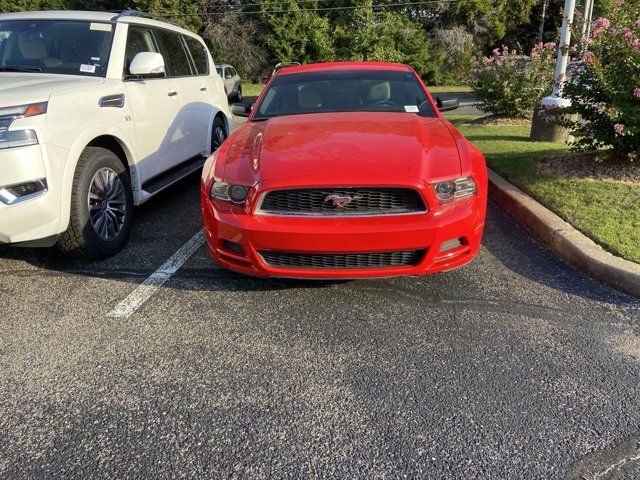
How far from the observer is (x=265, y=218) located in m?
3.23

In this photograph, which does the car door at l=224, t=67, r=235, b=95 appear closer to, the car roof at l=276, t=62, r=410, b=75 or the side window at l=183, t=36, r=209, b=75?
the side window at l=183, t=36, r=209, b=75

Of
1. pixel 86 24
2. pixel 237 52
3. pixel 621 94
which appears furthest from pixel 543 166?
pixel 237 52

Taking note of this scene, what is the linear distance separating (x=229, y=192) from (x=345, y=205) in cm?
77

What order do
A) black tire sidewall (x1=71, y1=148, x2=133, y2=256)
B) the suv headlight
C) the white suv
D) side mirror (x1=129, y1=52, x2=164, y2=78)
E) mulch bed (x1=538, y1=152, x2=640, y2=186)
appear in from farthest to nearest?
mulch bed (x1=538, y1=152, x2=640, y2=186) → side mirror (x1=129, y1=52, x2=164, y2=78) → black tire sidewall (x1=71, y1=148, x2=133, y2=256) → the white suv → the suv headlight

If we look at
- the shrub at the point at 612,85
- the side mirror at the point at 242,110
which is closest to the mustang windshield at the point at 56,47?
the side mirror at the point at 242,110

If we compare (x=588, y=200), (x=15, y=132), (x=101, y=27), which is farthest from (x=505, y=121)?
(x=15, y=132)

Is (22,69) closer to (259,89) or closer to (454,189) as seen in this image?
(454,189)

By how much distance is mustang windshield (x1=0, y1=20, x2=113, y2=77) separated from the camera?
4.52m

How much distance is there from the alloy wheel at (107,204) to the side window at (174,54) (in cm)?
192

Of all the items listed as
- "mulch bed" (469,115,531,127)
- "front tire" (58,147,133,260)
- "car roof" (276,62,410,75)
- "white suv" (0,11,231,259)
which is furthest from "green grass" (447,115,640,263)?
"front tire" (58,147,133,260)

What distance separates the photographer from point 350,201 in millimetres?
3201

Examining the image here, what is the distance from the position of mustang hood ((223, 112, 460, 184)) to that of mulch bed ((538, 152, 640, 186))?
234 centimetres

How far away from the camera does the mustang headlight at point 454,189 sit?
3.23m

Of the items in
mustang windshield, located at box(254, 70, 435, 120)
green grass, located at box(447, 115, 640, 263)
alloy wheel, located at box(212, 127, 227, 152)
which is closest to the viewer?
green grass, located at box(447, 115, 640, 263)
